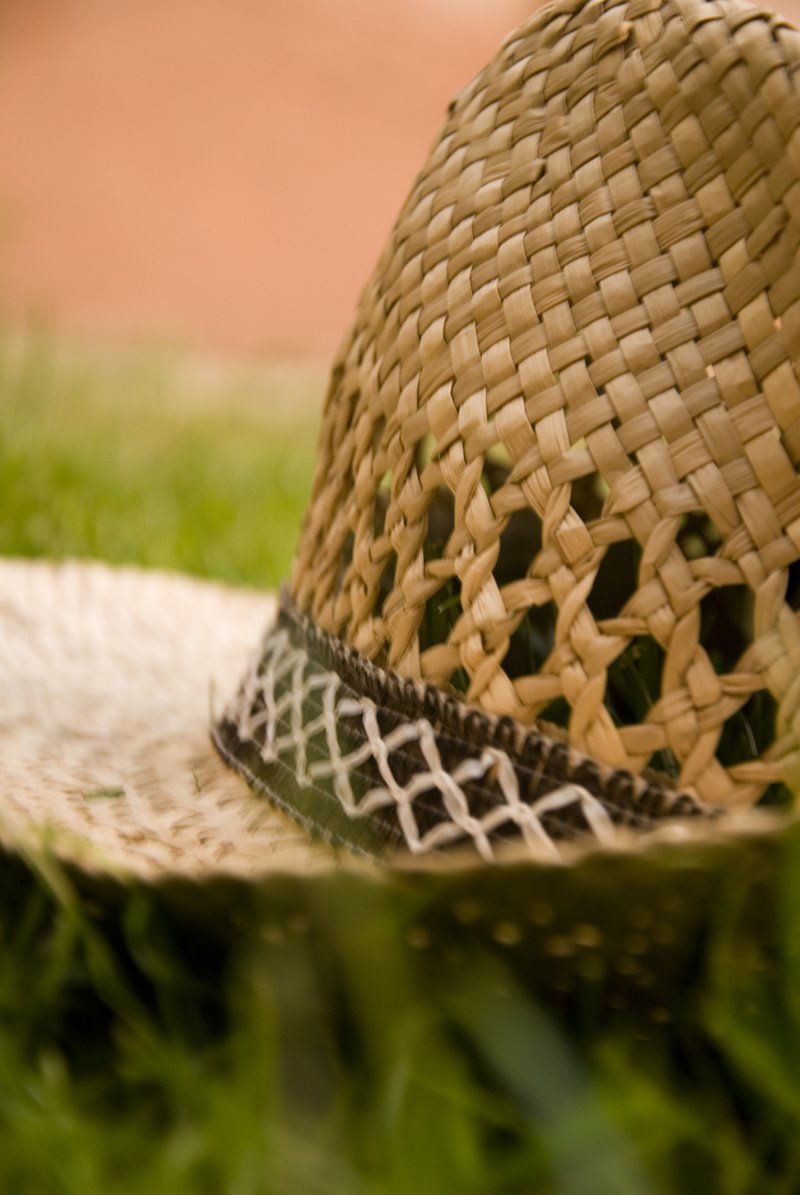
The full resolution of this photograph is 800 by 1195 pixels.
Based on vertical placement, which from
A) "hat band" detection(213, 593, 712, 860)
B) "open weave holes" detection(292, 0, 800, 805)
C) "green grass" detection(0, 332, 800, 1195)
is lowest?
"green grass" detection(0, 332, 800, 1195)

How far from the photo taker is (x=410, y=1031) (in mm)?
463

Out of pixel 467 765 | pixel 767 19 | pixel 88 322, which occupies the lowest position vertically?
pixel 467 765

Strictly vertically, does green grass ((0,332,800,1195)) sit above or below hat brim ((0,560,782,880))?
below

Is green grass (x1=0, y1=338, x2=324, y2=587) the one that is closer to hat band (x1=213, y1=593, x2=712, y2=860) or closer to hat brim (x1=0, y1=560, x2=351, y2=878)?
hat brim (x1=0, y1=560, x2=351, y2=878)

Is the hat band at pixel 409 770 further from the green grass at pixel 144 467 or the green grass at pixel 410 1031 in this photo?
the green grass at pixel 144 467

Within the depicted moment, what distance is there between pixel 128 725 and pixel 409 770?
340 mm

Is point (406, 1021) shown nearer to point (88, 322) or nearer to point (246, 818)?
point (246, 818)

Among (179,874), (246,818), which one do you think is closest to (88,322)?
(246,818)

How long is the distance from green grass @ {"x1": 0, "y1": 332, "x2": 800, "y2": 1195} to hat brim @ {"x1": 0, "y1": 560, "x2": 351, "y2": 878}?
4 centimetres

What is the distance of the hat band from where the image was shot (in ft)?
1.98

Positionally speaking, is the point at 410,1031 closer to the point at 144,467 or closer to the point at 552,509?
the point at 552,509

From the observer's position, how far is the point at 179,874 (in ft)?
1.64

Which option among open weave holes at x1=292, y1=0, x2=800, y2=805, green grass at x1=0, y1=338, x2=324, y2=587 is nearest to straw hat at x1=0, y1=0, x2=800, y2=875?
open weave holes at x1=292, y1=0, x2=800, y2=805

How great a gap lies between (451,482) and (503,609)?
0.08m
